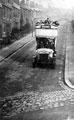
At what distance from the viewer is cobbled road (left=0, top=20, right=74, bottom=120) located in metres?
13.6

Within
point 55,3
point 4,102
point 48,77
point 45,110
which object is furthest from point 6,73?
point 55,3

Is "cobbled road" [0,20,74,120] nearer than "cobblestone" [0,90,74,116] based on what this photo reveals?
Yes

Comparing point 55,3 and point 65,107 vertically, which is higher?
point 55,3

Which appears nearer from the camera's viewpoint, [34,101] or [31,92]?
[34,101]

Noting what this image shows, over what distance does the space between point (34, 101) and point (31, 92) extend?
164 cm

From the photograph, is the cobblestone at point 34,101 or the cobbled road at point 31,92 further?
the cobblestone at point 34,101

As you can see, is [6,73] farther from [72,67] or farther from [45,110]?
[45,110]

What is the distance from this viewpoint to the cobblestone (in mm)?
13906

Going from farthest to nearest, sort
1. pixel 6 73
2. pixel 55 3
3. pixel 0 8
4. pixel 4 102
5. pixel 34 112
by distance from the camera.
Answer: pixel 55 3, pixel 0 8, pixel 6 73, pixel 4 102, pixel 34 112

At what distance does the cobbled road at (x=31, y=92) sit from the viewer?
44.5 feet

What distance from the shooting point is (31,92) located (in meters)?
16.7

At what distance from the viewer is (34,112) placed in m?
13.5

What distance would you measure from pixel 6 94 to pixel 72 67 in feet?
29.3

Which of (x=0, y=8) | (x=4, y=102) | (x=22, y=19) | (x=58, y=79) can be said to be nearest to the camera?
(x=4, y=102)
